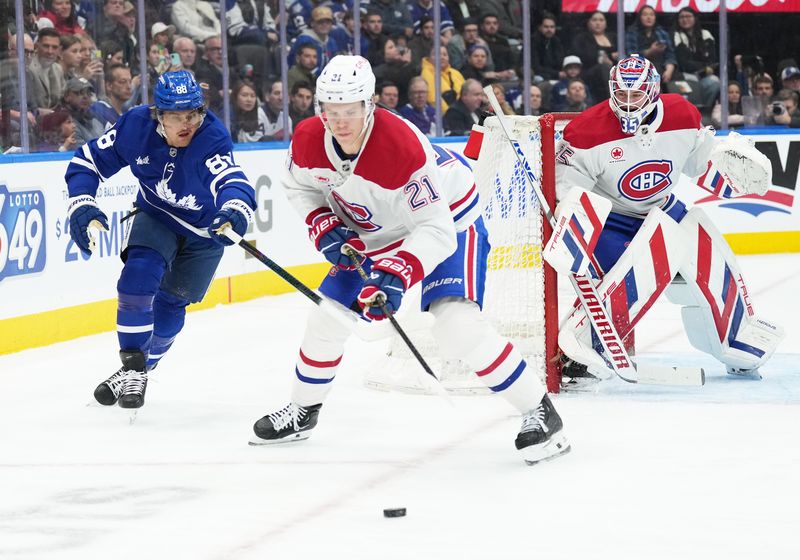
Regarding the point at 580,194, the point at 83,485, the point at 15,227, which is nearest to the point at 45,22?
the point at 15,227

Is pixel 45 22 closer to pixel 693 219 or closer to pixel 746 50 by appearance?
pixel 693 219

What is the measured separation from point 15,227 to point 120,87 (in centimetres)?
141

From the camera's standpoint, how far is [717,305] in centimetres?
454

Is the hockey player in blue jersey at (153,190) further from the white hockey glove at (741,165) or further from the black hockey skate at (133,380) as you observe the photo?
the white hockey glove at (741,165)

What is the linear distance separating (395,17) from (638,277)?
15.0ft

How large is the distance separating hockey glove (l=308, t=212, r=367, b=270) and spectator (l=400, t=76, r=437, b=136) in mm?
5239

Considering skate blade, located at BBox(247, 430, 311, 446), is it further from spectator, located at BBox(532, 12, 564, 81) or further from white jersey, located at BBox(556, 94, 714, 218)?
spectator, located at BBox(532, 12, 564, 81)

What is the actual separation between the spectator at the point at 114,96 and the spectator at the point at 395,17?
2415mm

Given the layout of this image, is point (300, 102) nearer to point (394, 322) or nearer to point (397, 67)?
point (397, 67)

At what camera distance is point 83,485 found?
10.6 feet

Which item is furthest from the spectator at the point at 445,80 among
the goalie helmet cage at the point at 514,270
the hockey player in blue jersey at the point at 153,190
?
the hockey player in blue jersey at the point at 153,190

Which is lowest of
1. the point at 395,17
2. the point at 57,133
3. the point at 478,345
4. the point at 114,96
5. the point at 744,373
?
the point at 744,373

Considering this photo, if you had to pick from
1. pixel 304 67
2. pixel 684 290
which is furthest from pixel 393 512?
pixel 304 67

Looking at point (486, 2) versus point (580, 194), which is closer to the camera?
point (580, 194)
